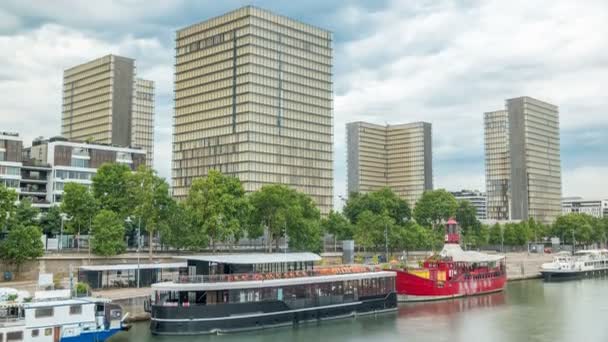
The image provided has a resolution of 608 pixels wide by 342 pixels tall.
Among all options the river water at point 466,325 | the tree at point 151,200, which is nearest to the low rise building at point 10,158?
the tree at point 151,200

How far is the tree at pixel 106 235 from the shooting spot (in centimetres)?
9094

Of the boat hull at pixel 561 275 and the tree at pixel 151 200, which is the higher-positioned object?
the tree at pixel 151 200

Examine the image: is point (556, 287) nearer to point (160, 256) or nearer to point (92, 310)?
point (160, 256)

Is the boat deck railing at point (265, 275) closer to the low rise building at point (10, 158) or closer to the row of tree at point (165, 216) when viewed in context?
the row of tree at point (165, 216)

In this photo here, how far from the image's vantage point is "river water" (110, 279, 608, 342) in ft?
208

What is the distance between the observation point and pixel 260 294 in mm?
68562

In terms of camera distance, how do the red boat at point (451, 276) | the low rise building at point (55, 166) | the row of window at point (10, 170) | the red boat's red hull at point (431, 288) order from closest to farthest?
the red boat's red hull at point (431, 288) < the red boat at point (451, 276) < the row of window at point (10, 170) < the low rise building at point (55, 166)

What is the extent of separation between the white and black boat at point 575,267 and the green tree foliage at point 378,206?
121 feet

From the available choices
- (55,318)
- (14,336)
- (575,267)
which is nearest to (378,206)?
(575,267)

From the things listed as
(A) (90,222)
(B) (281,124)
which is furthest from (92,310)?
(B) (281,124)

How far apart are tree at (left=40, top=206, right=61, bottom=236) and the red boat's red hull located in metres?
61.0

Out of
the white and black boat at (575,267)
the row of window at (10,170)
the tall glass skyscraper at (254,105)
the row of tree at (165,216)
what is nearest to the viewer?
the row of tree at (165,216)

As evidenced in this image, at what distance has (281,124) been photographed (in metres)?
185

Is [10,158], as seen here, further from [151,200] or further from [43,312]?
[43,312]
